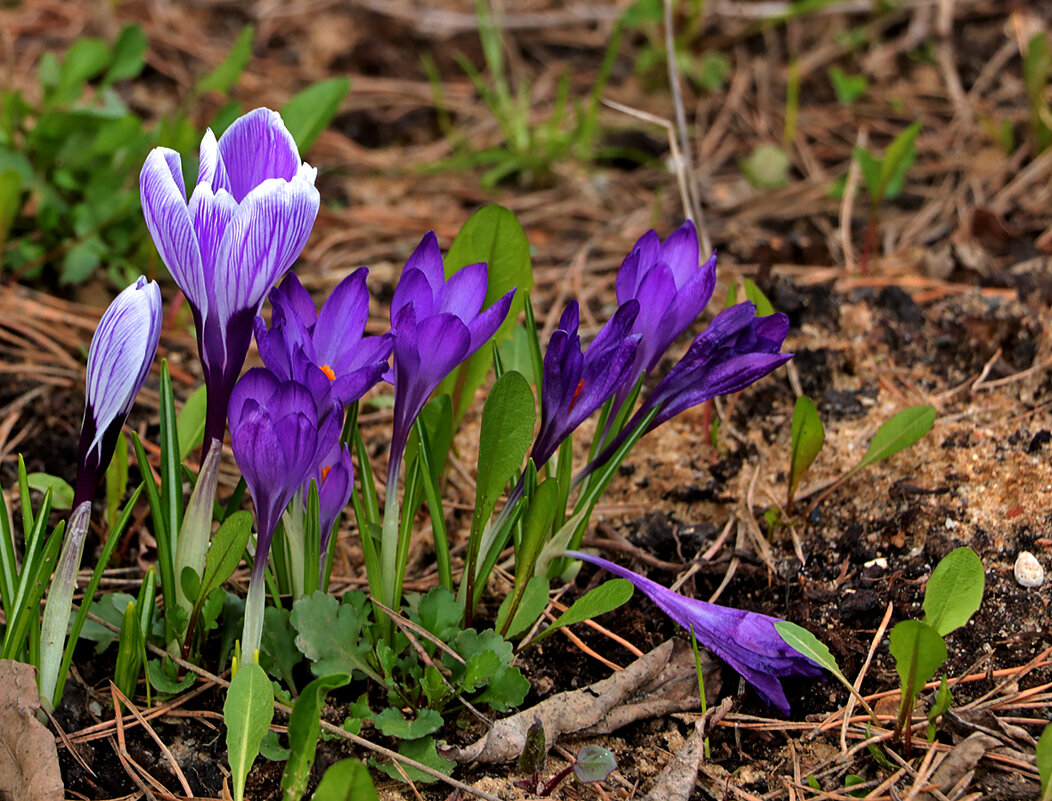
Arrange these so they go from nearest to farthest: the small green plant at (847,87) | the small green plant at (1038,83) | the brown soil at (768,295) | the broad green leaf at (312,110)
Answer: the brown soil at (768,295)
the broad green leaf at (312,110)
the small green plant at (1038,83)
the small green plant at (847,87)

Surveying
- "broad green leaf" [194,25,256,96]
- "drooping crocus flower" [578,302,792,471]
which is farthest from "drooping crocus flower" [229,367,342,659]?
"broad green leaf" [194,25,256,96]

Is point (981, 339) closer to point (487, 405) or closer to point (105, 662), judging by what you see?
point (487, 405)

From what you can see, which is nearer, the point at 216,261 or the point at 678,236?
the point at 216,261

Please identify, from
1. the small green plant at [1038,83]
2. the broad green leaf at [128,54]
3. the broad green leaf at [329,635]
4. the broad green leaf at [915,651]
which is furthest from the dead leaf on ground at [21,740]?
the small green plant at [1038,83]

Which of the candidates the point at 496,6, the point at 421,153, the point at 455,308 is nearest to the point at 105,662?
the point at 455,308

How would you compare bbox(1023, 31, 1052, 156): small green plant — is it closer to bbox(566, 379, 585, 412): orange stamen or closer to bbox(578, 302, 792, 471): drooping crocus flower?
bbox(578, 302, 792, 471): drooping crocus flower

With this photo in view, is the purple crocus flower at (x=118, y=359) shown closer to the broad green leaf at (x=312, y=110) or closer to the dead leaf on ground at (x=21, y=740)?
the dead leaf on ground at (x=21, y=740)
